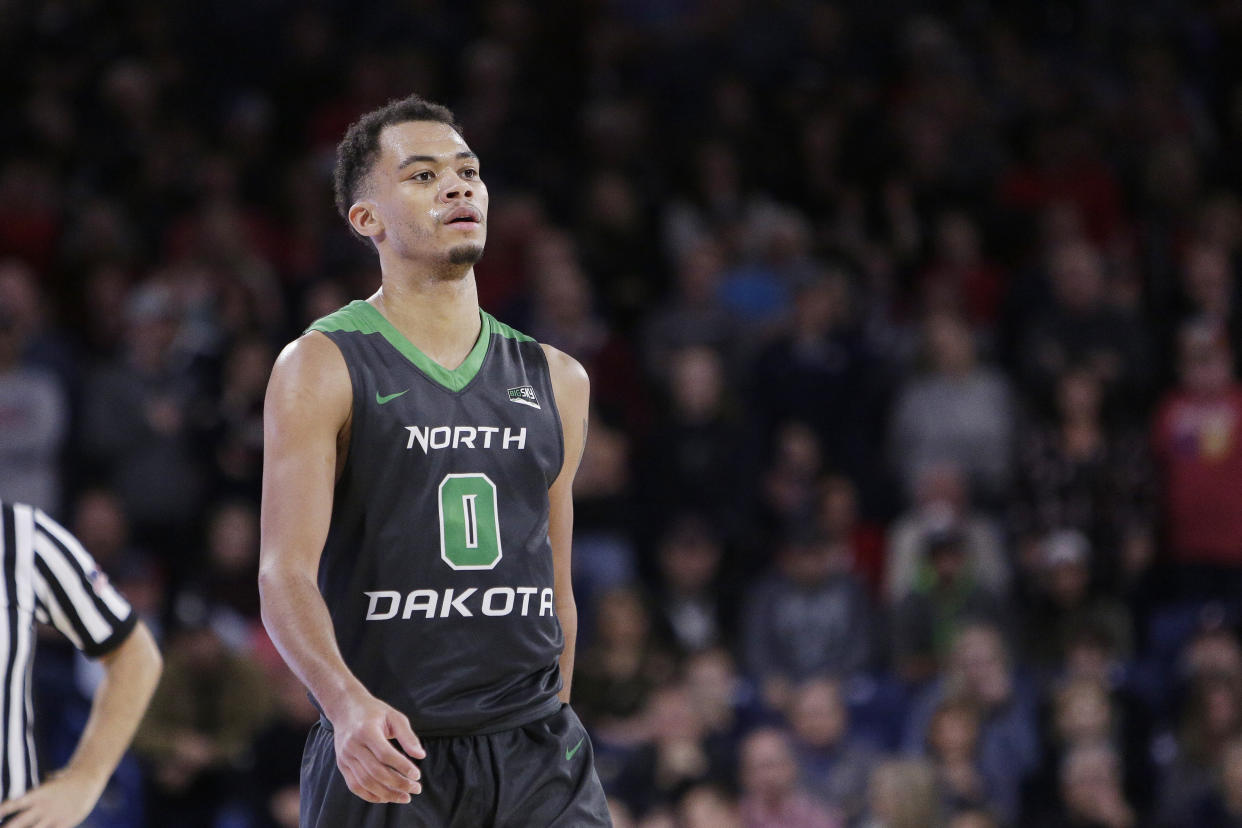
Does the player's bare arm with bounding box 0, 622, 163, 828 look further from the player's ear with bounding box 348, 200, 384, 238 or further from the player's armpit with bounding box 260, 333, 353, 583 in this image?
the player's ear with bounding box 348, 200, 384, 238

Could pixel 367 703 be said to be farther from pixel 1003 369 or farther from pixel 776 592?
pixel 1003 369

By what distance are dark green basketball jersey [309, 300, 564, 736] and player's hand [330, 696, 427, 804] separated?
14.4 inches

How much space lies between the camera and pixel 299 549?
11.3ft

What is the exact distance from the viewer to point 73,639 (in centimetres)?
419

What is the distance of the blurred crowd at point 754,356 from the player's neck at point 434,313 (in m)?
4.32

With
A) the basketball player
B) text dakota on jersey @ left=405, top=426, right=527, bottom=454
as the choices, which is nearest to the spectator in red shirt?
the basketball player

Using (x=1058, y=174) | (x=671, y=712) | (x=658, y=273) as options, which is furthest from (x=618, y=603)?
(x=1058, y=174)

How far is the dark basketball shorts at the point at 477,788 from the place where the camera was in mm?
3549

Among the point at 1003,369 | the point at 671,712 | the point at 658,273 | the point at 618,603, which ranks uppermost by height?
the point at 658,273

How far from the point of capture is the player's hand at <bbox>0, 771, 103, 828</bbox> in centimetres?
393

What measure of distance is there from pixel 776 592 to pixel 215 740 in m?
2.93

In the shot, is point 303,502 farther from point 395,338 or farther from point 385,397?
point 395,338

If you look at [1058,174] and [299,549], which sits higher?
[1058,174]

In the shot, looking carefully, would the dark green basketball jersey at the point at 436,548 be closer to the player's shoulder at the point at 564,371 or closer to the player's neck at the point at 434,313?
the player's neck at the point at 434,313
